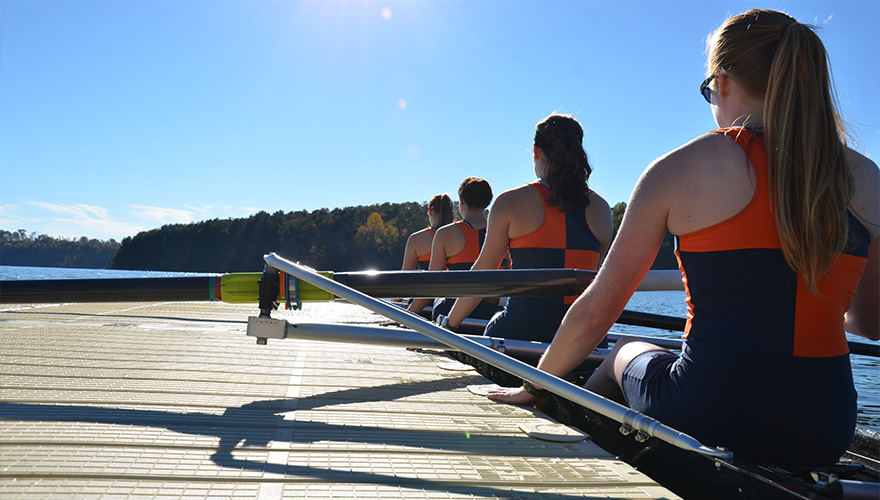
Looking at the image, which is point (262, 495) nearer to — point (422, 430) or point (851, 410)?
point (422, 430)

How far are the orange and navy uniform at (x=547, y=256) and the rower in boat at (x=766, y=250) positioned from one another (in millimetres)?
1594

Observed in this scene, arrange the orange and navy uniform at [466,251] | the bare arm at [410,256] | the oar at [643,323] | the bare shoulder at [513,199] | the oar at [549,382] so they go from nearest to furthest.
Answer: the oar at [549,382], the bare shoulder at [513,199], the oar at [643,323], the orange and navy uniform at [466,251], the bare arm at [410,256]

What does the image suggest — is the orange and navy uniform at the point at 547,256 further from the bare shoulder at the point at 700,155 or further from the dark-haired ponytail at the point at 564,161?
the bare shoulder at the point at 700,155

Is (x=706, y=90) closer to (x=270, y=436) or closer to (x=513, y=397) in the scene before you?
(x=513, y=397)

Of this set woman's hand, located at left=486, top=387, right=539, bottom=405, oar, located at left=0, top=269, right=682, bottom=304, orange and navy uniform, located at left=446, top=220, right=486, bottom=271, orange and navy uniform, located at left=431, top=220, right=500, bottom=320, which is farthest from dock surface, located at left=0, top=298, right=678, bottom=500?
orange and navy uniform, located at left=446, top=220, right=486, bottom=271

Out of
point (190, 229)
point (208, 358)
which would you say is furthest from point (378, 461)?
point (190, 229)

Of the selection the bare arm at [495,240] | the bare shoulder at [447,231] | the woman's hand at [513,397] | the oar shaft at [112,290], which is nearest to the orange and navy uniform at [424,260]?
the bare shoulder at [447,231]

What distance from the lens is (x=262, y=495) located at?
3.98ft

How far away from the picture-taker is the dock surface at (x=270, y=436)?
1.29 m

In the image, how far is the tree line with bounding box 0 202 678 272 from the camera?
237 feet

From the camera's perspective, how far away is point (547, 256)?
3.16m

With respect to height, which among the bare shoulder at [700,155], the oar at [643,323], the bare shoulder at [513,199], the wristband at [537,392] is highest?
the bare shoulder at [513,199]

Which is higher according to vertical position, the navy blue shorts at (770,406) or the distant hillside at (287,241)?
the distant hillside at (287,241)

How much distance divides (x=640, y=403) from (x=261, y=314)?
153 centimetres
